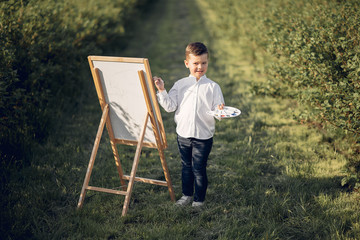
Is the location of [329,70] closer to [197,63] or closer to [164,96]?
[197,63]

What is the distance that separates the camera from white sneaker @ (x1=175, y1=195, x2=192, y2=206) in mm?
3709

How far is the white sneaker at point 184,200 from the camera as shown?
3.71 m

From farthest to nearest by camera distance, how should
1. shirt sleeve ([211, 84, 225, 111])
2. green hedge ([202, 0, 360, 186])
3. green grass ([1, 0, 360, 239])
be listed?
green hedge ([202, 0, 360, 186]) → shirt sleeve ([211, 84, 225, 111]) → green grass ([1, 0, 360, 239])

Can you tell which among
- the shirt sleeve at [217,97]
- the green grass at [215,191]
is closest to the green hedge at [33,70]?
the green grass at [215,191]

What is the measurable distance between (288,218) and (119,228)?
1723 mm

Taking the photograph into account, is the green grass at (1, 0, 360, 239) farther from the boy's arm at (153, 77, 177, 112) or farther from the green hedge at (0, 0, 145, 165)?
the boy's arm at (153, 77, 177, 112)

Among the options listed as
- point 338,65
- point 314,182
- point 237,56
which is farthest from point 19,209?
point 237,56

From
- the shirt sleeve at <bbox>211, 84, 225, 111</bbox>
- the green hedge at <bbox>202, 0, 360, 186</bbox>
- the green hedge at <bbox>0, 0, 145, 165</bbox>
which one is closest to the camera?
the shirt sleeve at <bbox>211, 84, 225, 111</bbox>

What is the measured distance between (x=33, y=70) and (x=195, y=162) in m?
2.98

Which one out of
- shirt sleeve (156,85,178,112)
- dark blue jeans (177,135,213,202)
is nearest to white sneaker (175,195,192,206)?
dark blue jeans (177,135,213,202)

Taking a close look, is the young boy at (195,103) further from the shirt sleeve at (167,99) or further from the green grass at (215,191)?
the green grass at (215,191)

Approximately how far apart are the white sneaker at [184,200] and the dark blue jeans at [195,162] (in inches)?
2.2

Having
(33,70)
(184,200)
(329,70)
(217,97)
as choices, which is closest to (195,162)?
(184,200)

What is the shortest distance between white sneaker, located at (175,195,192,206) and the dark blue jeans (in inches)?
2.2
